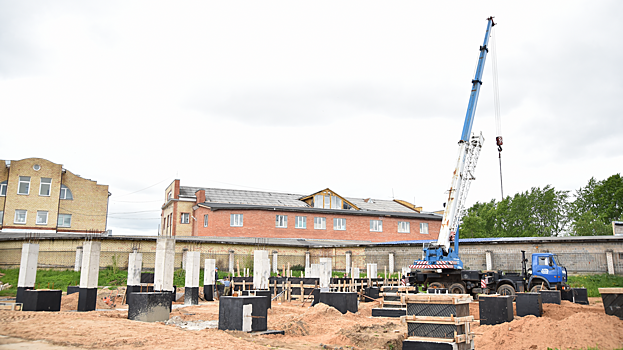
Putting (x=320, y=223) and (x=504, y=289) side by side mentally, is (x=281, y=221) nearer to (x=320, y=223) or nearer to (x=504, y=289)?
(x=320, y=223)

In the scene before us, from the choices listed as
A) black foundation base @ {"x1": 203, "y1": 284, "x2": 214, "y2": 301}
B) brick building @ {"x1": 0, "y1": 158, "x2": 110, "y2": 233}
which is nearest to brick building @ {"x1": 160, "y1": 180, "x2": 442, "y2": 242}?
brick building @ {"x1": 0, "y1": 158, "x2": 110, "y2": 233}

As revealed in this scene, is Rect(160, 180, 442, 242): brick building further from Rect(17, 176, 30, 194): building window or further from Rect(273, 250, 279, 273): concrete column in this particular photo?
Rect(17, 176, 30, 194): building window

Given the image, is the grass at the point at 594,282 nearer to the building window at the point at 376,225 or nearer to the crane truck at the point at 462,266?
the crane truck at the point at 462,266

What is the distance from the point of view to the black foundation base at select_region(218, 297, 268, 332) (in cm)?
1351

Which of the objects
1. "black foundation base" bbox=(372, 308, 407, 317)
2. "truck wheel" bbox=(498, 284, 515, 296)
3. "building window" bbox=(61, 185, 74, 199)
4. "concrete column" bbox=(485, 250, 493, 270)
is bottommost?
"black foundation base" bbox=(372, 308, 407, 317)

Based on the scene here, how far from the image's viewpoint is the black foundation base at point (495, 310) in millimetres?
15523

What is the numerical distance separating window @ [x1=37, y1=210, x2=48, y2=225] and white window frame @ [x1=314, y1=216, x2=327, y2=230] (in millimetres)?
27597

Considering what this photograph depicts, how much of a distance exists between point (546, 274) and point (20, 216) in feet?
156

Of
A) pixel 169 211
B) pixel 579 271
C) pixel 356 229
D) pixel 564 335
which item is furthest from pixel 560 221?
pixel 564 335

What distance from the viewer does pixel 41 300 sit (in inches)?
678

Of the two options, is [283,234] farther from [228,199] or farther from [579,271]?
[579,271]

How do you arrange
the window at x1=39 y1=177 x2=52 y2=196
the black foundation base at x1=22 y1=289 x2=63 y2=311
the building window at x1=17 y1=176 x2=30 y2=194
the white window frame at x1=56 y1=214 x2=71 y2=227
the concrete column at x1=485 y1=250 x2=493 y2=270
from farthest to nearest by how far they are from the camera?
the white window frame at x1=56 y1=214 x2=71 y2=227 < the window at x1=39 y1=177 x2=52 y2=196 < the building window at x1=17 y1=176 x2=30 y2=194 < the concrete column at x1=485 y1=250 x2=493 y2=270 < the black foundation base at x1=22 y1=289 x2=63 y2=311

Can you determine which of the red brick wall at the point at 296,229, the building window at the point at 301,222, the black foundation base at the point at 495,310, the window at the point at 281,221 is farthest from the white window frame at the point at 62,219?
the black foundation base at the point at 495,310

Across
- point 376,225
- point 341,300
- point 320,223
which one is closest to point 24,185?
point 320,223
